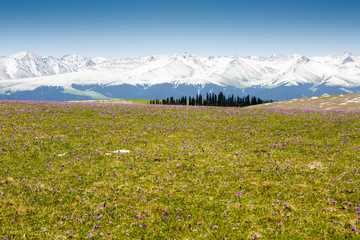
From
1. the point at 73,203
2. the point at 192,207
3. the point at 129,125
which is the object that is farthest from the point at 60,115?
the point at 192,207

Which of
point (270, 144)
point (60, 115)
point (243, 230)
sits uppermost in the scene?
point (60, 115)

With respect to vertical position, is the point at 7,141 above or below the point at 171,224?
above

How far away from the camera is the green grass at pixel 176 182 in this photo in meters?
9.48

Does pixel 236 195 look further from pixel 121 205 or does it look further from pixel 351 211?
pixel 121 205

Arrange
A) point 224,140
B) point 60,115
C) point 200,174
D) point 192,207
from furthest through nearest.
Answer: point 60,115 → point 224,140 → point 200,174 → point 192,207

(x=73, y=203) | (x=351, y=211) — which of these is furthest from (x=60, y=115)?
(x=351, y=211)

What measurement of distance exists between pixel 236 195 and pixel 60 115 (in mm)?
26091

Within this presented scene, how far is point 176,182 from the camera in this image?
45.2 feet

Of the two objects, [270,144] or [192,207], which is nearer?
[192,207]

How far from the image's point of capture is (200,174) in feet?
48.9

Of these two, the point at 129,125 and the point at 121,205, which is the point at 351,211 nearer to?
the point at 121,205

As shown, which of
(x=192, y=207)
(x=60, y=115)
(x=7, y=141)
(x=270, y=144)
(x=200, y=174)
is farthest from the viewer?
(x=60, y=115)

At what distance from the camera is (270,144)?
20891 millimetres

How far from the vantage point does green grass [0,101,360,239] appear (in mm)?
9477
